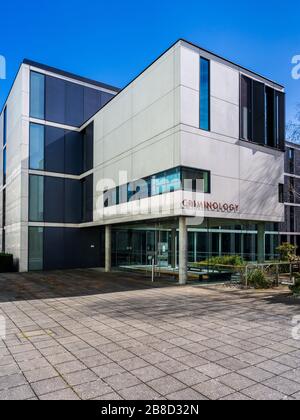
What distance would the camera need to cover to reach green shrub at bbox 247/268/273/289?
13086 millimetres

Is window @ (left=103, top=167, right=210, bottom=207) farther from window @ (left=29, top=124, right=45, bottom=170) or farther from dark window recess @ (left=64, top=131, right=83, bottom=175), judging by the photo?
window @ (left=29, top=124, right=45, bottom=170)

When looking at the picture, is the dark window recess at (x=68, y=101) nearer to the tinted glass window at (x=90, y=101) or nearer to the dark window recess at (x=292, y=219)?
the tinted glass window at (x=90, y=101)

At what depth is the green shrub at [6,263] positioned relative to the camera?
21.5 meters

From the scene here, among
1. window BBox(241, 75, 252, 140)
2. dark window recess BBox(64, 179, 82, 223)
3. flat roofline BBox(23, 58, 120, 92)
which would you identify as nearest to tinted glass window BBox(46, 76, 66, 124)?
flat roofline BBox(23, 58, 120, 92)

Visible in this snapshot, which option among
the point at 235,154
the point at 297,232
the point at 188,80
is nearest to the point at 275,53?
the point at 188,80

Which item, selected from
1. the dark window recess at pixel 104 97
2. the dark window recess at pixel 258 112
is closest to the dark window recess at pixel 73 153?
the dark window recess at pixel 104 97

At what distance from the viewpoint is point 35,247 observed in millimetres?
22078

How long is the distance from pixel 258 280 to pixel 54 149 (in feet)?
53.8

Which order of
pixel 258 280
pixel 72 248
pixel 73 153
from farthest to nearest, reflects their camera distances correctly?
1. pixel 73 153
2. pixel 72 248
3. pixel 258 280

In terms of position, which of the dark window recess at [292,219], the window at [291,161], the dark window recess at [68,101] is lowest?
the dark window recess at [292,219]

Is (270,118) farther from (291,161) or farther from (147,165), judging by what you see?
(291,161)

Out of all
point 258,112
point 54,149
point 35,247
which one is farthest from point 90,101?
point 258,112

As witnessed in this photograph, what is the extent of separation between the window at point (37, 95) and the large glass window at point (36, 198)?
14.1 feet

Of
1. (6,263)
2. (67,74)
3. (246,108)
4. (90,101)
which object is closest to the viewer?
(246,108)
